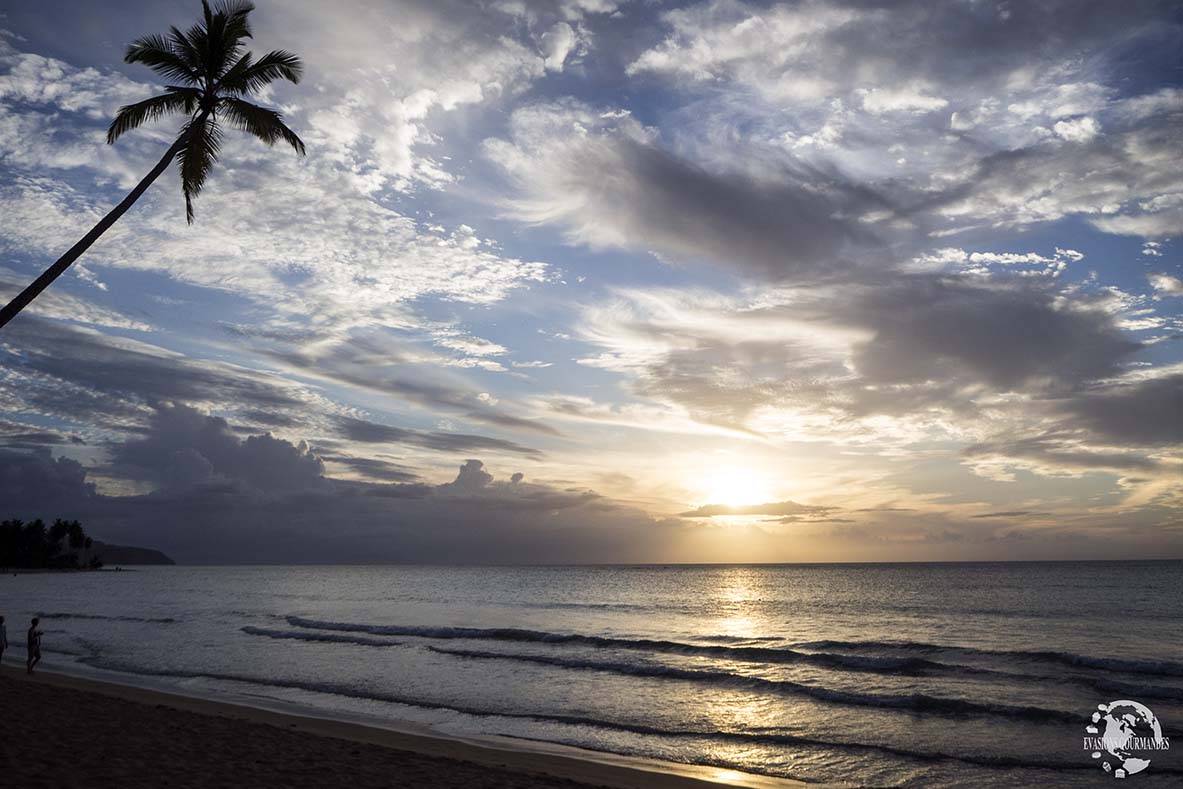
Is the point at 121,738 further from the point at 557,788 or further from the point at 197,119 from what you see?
the point at 197,119

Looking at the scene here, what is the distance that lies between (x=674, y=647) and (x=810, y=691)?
12.1 m

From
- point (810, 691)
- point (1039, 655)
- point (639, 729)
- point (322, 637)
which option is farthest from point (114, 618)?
point (1039, 655)

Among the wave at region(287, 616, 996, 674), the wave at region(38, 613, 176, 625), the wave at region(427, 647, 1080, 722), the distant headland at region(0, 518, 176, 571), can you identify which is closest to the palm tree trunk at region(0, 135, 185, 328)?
the wave at region(427, 647, 1080, 722)

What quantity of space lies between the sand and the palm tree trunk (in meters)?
7.78

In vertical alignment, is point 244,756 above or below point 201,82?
below

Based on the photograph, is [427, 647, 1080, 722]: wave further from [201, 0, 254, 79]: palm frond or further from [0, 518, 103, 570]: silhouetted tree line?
[0, 518, 103, 570]: silhouetted tree line

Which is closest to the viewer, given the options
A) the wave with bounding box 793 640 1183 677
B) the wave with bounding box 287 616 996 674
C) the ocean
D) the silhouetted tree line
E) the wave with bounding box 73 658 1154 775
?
the wave with bounding box 73 658 1154 775

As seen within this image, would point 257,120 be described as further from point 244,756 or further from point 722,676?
point 722,676

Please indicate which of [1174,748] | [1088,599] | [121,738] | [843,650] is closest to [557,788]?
[121,738]

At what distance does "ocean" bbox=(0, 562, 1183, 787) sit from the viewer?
16922mm

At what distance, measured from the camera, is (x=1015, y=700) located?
21.9 meters

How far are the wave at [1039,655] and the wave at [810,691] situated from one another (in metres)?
10.4

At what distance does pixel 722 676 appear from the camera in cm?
2712

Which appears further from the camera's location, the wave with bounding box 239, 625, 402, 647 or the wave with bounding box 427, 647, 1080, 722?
the wave with bounding box 239, 625, 402, 647
